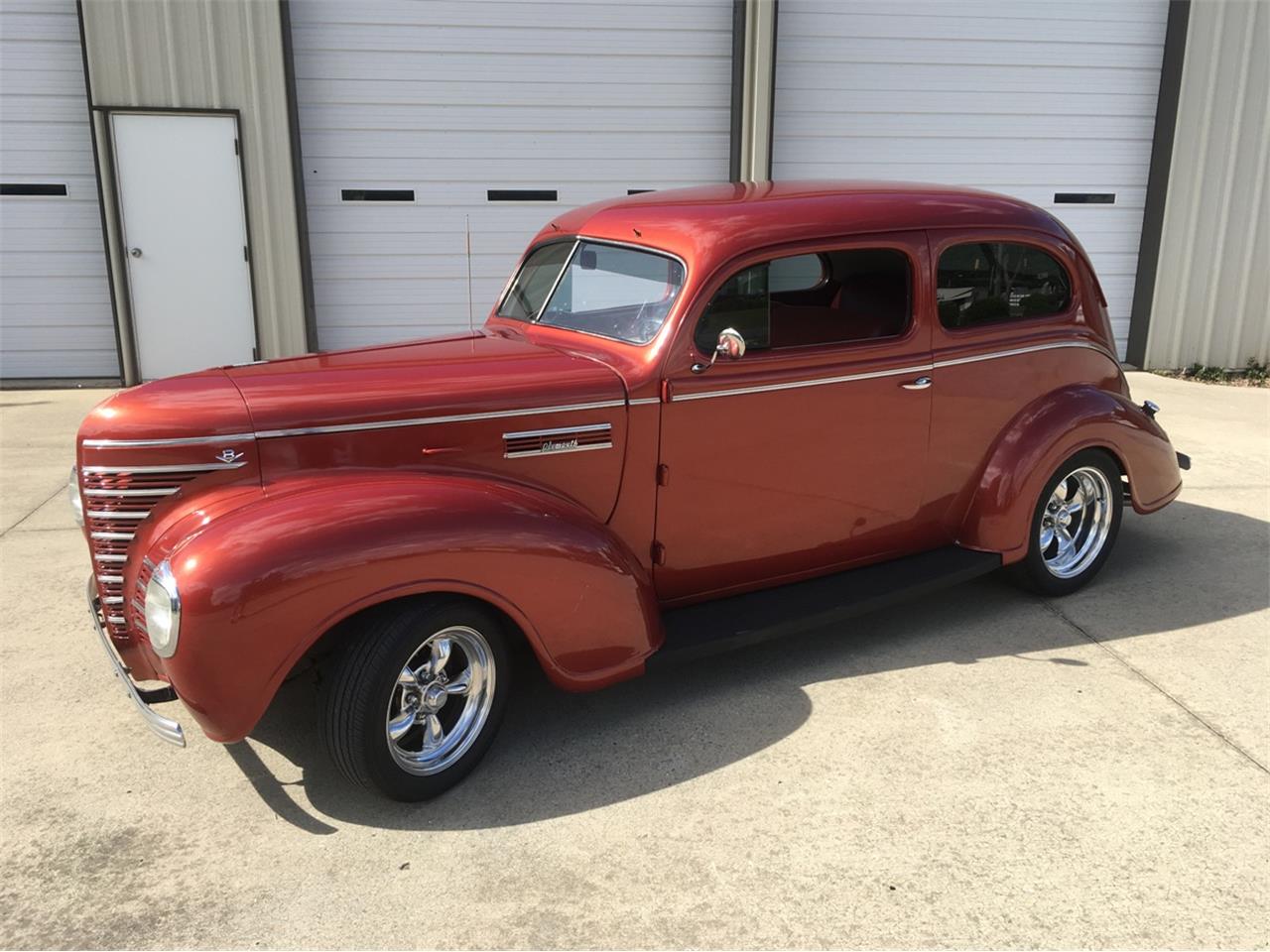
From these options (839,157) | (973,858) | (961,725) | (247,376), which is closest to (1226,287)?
(839,157)

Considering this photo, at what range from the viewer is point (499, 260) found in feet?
32.1

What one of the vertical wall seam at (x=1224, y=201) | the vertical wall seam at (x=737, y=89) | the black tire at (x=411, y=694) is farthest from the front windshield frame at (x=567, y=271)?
the vertical wall seam at (x=1224, y=201)

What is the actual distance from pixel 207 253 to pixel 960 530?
24.3 feet

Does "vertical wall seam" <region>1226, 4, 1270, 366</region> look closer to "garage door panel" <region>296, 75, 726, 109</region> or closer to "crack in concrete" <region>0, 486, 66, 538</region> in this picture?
"garage door panel" <region>296, 75, 726, 109</region>

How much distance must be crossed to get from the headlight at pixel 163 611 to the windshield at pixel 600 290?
5.83ft

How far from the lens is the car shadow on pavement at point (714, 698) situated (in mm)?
3207

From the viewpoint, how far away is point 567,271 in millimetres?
4195

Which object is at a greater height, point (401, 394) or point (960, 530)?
point (401, 394)

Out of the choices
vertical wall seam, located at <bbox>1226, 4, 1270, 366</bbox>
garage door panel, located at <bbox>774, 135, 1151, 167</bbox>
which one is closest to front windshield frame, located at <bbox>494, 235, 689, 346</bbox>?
garage door panel, located at <bbox>774, 135, 1151, 167</bbox>

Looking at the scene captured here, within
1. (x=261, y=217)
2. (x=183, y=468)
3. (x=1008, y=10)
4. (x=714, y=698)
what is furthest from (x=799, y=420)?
(x=1008, y=10)

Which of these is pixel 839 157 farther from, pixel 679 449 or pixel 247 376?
pixel 247 376

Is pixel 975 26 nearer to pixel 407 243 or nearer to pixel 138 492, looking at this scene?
pixel 407 243

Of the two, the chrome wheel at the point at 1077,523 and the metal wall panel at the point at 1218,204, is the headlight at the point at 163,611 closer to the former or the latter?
the chrome wheel at the point at 1077,523

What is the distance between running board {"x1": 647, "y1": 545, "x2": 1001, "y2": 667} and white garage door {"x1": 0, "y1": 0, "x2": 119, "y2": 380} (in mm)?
7834
